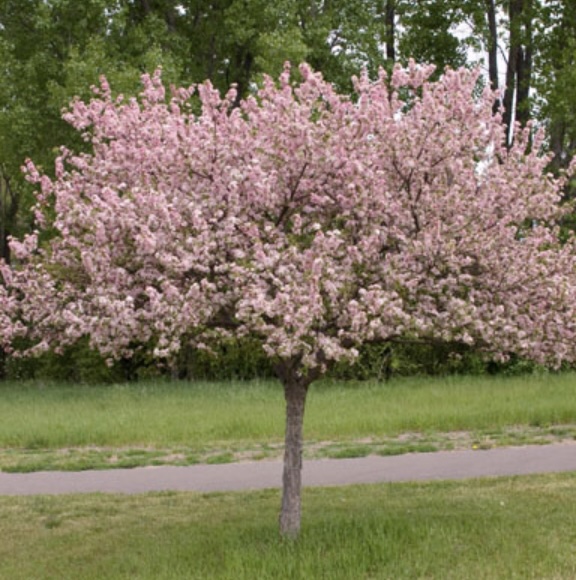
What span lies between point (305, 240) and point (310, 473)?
4.75 meters

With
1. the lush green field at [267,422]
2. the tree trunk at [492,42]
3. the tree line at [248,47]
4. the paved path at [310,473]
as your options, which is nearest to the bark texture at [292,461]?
the paved path at [310,473]

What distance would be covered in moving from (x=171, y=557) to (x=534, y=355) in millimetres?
3201

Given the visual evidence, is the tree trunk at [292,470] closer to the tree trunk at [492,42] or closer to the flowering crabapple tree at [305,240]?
the flowering crabapple tree at [305,240]

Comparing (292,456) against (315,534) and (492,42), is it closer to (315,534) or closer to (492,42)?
(315,534)

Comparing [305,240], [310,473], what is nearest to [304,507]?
[310,473]

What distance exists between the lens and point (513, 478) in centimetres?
999

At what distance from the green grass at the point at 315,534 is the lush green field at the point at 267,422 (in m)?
2.52

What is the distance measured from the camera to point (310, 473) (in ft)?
35.6

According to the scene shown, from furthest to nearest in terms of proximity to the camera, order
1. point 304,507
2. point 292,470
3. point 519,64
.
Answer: point 519,64 → point 304,507 → point 292,470

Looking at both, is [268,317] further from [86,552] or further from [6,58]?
[6,58]

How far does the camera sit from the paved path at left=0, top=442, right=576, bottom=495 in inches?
408

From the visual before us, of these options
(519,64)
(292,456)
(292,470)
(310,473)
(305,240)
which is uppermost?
(519,64)

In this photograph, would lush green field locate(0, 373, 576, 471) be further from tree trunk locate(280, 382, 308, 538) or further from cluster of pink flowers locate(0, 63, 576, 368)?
cluster of pink flowers locate(0, 63, 576, 368)

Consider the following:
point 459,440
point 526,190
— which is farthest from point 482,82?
point 526,190
